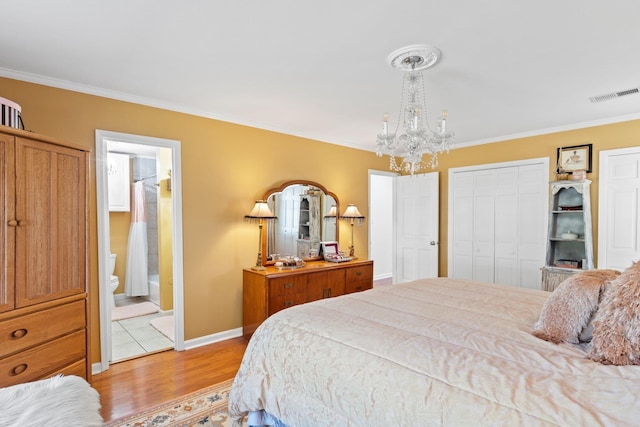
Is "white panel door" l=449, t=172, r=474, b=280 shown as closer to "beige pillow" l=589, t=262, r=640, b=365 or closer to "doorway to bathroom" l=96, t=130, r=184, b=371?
"beige pillow" l=589, t=262, r=640, b=365

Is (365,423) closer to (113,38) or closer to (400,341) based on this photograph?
(400,341)

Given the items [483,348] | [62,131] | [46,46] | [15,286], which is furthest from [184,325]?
[483,348]

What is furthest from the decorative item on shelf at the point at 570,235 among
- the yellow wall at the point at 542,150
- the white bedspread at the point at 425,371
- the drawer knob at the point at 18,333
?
the drawer knob at the point at 18,333

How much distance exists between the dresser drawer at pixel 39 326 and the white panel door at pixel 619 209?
4.95 meters

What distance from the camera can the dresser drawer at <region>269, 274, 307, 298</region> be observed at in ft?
11.5

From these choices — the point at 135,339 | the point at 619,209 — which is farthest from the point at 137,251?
the point at 619,209

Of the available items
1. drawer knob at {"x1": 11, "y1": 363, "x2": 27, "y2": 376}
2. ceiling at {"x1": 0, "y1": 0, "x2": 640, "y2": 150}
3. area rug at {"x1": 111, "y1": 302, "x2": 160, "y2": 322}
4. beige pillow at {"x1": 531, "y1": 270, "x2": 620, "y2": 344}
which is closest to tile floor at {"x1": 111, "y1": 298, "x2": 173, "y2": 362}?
area rug at {"x1": 111, "y1": 302, "x2": 160, "y2": 322}

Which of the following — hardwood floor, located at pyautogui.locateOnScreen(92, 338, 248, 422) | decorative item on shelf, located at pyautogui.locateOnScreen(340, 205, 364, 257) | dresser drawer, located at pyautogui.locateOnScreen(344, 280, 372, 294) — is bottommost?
hardwood floor, located at pyautogui.locateOnScreen(92, 338, 248, 422)

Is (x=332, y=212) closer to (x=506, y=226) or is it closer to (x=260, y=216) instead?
(x=260, y=216)

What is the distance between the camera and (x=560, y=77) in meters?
2.64

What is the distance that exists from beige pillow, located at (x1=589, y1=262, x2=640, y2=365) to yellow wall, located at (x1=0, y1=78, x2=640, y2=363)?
3036mm

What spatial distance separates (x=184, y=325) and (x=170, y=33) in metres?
2.66

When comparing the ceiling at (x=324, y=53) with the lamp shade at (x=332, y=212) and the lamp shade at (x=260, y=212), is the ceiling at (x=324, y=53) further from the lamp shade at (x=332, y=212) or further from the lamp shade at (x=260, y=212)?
the lamp shade at (x=332, y=212)

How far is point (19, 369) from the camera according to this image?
1.92 m
